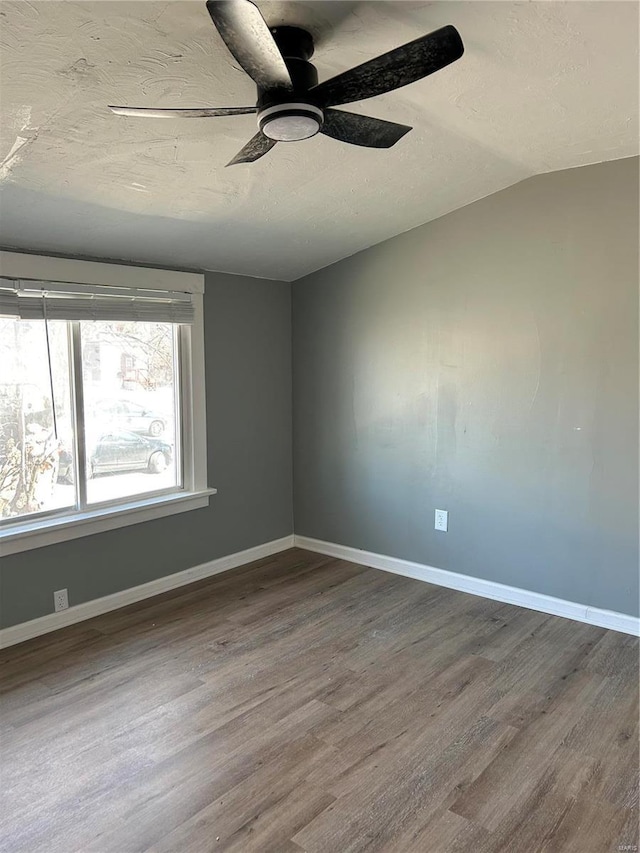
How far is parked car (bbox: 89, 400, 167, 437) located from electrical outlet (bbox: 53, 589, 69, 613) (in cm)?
92

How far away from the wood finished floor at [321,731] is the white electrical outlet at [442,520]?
468 mm

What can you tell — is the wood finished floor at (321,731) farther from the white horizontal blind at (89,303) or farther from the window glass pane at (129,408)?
the white horizontal blind at (89,303)

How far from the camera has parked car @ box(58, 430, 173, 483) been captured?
329 cm

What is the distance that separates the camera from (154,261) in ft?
11.3

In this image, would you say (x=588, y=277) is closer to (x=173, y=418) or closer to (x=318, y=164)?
(x=318, y=164)

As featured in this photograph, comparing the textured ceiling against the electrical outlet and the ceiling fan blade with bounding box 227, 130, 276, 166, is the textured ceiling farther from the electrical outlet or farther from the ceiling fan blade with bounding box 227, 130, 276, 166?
the electrical outlet

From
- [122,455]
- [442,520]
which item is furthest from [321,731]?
[122,455]

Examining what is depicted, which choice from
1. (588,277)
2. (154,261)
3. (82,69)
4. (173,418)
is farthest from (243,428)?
(82,69)

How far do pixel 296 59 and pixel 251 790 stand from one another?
2311 mm

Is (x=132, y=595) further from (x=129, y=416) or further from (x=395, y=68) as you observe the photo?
(x=395, y=68)

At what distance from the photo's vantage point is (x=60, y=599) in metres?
3.13

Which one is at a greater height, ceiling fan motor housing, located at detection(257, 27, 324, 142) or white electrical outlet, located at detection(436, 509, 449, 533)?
ceiling fan motor housing, located at detection(257, 27, 324, 142)

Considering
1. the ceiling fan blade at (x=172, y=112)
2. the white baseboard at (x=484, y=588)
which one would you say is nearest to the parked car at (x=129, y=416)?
the white baseboard at (x=484, y=588)

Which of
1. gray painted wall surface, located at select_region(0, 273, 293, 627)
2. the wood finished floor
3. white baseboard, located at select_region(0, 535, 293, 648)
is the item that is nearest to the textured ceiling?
gray painted wall surface, located at select_region(0, 273, 293, 627)
